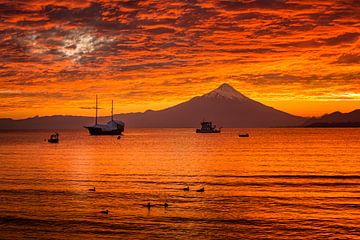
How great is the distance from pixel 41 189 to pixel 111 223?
Answer: 17639 mm

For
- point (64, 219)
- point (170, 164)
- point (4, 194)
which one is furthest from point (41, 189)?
point (170, 164)

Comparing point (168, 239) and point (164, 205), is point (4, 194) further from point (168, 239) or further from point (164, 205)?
point (168, 239)

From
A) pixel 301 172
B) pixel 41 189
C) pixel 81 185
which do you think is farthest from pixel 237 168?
pixel 41 189

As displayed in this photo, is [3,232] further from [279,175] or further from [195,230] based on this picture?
[279,175]

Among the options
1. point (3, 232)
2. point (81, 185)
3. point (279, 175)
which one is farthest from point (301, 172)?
point (3, 232)

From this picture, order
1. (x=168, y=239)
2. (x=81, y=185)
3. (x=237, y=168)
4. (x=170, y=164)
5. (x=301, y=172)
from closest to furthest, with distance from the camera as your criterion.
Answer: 1. (x=168, y=239)
2. (x=81, y=185)
3. (x=301, y=172)
4. (x=237, y=168)
5. (x=170, y=164)

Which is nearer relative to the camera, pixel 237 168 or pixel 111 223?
pixel 111 223

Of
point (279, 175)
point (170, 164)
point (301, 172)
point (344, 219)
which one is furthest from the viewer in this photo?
point (170, 164)

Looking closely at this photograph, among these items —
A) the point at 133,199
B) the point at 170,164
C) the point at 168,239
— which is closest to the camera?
the point at 168,239

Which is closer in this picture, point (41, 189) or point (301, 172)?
point (41, 189)

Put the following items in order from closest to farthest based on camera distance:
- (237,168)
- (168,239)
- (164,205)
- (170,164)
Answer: (168,239)
(164,205)
(237,168)
(170,164)

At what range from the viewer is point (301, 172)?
220 ft

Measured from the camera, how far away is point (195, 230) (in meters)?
32.4

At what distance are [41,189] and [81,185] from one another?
4.83m
